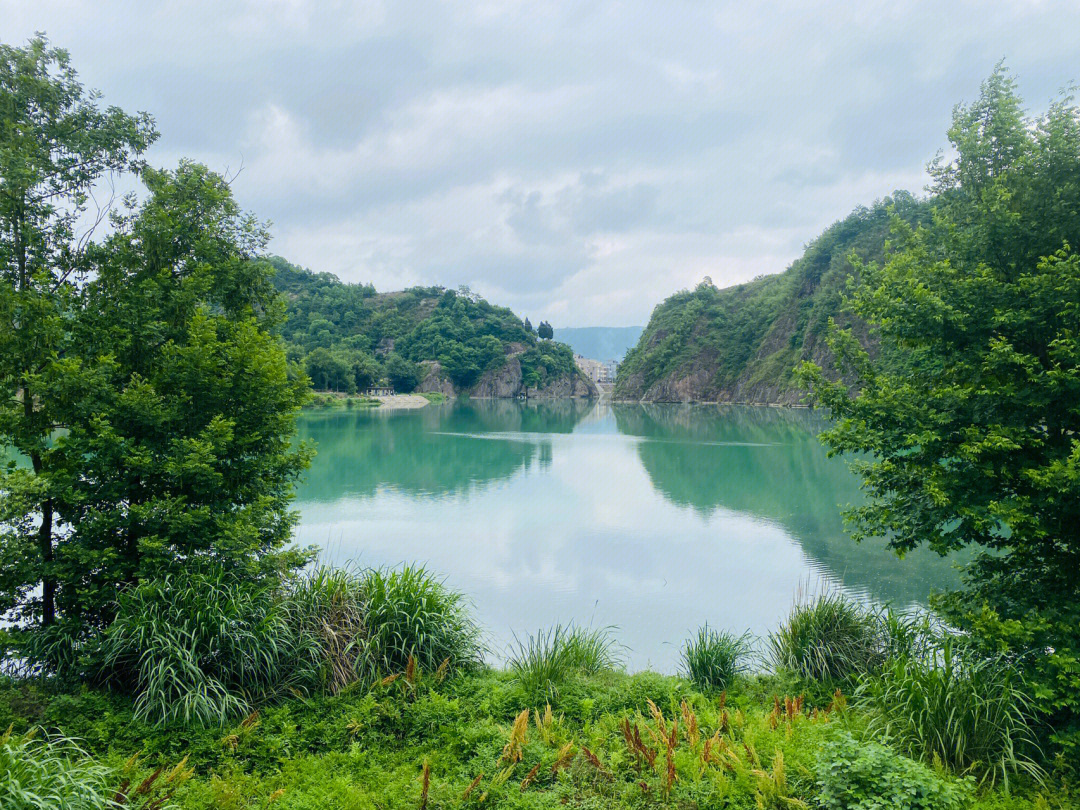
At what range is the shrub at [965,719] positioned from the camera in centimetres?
446

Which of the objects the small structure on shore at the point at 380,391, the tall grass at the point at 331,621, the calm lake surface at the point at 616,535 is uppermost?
the small structure on shore at the point at 380,391

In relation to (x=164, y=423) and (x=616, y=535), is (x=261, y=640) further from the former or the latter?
(x=616, y=535)

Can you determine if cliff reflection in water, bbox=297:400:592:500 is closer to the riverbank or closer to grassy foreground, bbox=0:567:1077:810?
grassy foreground, bbox=0:567:1077:810

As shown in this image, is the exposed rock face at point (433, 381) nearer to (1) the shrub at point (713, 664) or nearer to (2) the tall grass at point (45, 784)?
(1) the shrub at point (713, 664)

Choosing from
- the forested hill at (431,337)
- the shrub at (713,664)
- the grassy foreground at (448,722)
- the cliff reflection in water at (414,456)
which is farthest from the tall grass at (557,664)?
the forested hill at (431,337)

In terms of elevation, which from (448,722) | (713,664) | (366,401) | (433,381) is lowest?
(713,664)

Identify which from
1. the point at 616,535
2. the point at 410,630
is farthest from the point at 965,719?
the point at 616,535

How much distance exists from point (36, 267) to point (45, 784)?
5434mm

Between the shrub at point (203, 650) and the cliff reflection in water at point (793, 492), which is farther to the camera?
the cliff reflection in water at point (793, 492)

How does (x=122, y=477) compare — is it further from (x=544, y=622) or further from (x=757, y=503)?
(x=757, y=503)

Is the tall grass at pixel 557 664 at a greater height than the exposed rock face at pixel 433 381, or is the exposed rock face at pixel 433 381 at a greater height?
the exposed rock face at pixel 433 381

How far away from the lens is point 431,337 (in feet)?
396

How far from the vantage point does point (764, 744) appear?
14.9 ft

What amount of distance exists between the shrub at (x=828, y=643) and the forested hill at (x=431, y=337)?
306 feet
